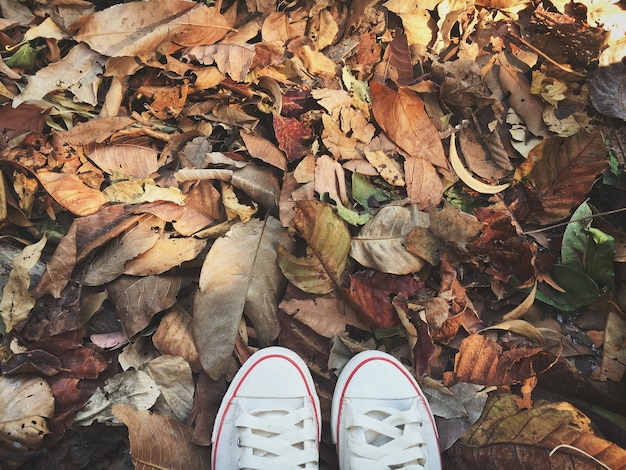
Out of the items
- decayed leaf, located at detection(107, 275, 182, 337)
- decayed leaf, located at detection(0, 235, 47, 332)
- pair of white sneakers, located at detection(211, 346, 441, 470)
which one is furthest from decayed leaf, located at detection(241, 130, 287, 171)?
decayed leaf, located at detection(0, 235, 47, 332)

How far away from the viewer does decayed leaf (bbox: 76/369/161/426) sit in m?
1.29

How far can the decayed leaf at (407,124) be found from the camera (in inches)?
62.1

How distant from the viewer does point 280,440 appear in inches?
54.3

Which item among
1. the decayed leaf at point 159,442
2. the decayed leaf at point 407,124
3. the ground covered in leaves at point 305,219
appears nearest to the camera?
the decayed leaf at point 159,442

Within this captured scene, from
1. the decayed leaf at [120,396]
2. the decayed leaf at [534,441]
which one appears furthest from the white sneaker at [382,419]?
the decayed leaf at [120,396]

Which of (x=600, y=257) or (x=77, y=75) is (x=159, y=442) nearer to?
(x=77, y=75)

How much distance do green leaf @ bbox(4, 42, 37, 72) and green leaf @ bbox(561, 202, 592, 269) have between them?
1.82 m

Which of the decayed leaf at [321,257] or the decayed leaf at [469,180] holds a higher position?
the decayed leaf at [469,180]

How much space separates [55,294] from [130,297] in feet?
0.70

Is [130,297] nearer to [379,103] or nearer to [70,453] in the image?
[70,453]

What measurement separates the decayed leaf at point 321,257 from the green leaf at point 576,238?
70 cm

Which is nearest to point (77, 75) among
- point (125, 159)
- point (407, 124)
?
point (125, 159)

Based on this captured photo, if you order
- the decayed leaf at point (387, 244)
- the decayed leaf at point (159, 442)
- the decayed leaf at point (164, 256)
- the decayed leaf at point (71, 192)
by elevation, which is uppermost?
the decayed leaf at point (71, 192)

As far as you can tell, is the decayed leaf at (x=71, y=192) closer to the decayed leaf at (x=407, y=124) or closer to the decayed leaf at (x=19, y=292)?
the decayed leaf at (x=19, y=292)
